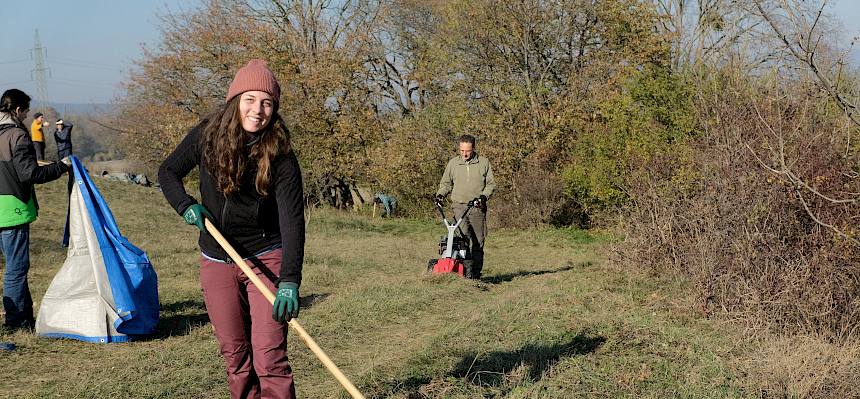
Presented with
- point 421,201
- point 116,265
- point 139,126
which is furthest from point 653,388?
point 139,126

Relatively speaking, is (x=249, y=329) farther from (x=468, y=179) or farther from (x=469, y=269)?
(x=469, y=269)

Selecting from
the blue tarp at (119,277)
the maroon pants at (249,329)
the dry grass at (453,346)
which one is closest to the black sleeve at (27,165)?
the blue tarp at (119,277)

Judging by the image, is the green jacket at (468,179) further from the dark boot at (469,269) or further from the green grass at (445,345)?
the green grass at (445,345)

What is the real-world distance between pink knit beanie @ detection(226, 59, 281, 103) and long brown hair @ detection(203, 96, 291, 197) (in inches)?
2.5

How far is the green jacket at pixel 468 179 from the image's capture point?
9383 mm

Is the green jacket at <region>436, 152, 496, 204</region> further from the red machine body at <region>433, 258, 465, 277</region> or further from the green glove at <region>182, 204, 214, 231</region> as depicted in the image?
the green glove at <region>182, 204, 214, 231</region>

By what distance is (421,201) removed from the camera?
74.1 feet

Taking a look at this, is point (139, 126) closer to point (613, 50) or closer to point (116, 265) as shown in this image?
point (613, 50)

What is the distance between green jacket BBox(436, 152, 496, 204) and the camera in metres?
9.38

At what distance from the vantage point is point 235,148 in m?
3.54

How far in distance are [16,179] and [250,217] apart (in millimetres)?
3512

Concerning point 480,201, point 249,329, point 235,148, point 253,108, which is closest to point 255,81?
point 253,108

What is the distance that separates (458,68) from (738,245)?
14.3m

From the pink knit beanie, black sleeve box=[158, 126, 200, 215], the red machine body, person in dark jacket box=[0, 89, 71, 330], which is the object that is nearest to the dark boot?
the red machine body
